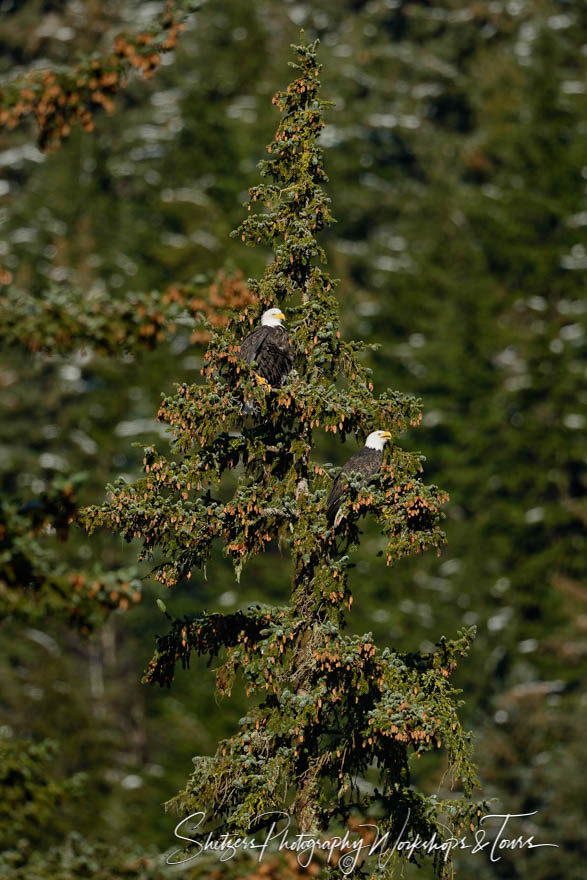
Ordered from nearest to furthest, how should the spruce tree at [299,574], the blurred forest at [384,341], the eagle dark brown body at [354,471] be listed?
the spruce tree at [299,574] < the eagle dark brown body at [354,471] < the blurred forest at [384,341]

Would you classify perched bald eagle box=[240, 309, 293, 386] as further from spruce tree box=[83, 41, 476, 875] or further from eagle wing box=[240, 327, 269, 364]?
spruce tree box=[83, 41, 476, 875]

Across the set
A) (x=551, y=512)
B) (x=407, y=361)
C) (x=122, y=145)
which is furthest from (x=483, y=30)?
(x=551, y=512)

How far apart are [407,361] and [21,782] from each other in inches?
1810

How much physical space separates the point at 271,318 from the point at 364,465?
123cm

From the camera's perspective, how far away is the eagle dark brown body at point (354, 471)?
399 inches

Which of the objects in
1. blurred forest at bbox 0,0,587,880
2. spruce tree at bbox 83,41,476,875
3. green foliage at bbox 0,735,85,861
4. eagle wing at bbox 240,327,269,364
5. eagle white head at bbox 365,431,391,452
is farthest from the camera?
blurred forest at bbox 0,0,587,880

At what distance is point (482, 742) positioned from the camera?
36719mm

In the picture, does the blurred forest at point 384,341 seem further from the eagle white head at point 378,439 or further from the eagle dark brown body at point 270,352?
the eagle dark brown body at point 270,352

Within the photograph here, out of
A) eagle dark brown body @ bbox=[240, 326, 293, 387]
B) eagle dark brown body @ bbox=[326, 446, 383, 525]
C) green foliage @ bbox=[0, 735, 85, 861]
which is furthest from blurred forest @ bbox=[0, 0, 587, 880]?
eagle dark brown body @ bbox=[240, 326, 293, 387]

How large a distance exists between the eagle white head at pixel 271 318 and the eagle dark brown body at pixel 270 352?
0.09 ft

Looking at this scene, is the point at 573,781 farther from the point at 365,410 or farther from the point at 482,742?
the point at 365,410

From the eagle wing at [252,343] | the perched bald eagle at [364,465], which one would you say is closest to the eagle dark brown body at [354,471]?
the perched bald eagle at [364,465]

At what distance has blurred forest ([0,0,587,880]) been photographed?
36.0m

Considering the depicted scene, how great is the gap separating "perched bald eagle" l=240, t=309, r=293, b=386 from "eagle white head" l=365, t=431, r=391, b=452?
762 millimetres
